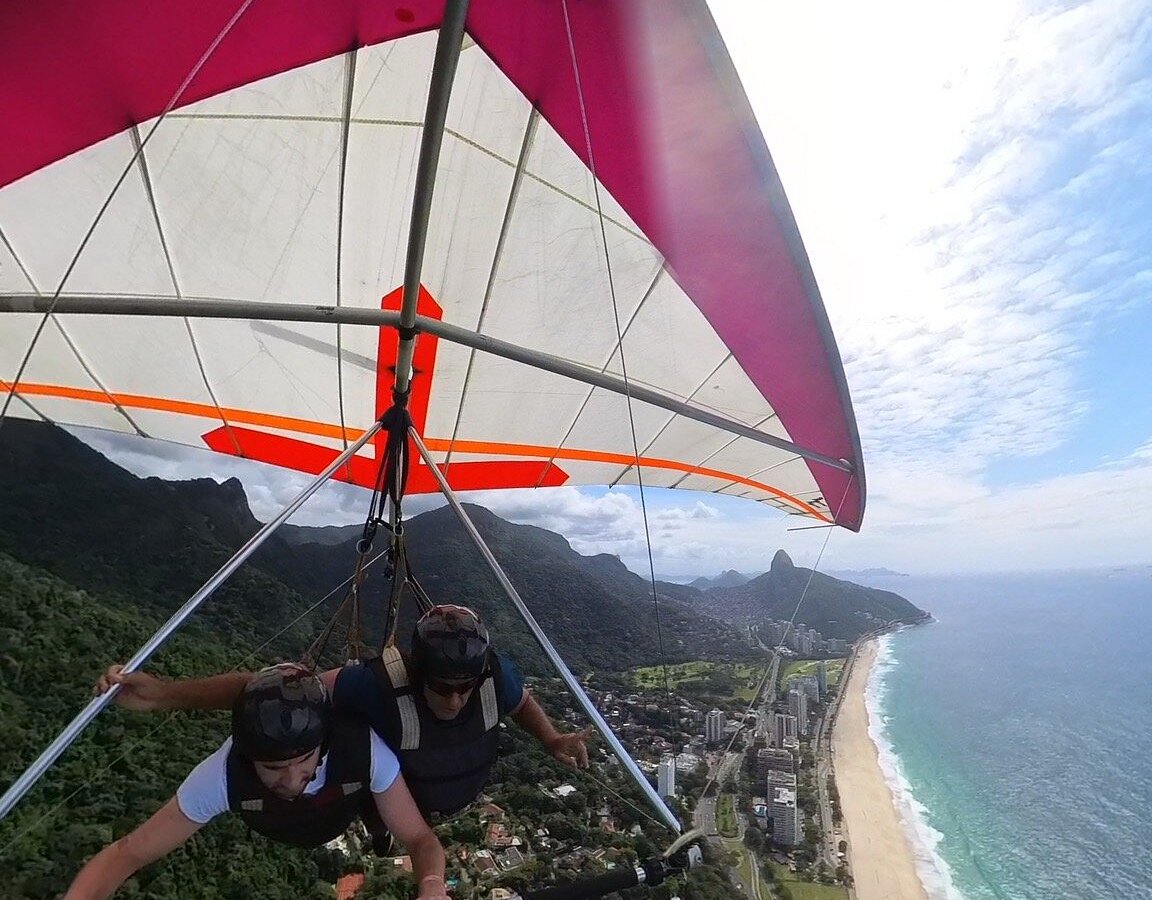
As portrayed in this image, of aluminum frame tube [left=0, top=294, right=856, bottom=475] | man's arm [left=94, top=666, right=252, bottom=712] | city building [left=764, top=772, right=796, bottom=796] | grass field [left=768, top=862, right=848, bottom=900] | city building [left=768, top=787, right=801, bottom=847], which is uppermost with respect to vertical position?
aluminum frame tube [left=0, top=294, right=856, bottom=475]

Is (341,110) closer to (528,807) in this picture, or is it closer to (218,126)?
(218,126)

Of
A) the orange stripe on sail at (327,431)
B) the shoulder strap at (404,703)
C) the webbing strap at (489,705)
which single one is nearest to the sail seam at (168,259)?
the orange stripe on sail at (327,431)

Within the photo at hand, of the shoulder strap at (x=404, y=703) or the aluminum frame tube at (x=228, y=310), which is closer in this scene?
the shoulder strap at (x=404, y=703)

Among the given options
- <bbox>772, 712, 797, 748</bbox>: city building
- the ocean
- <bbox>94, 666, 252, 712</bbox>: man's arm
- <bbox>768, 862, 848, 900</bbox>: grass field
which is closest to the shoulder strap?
<bbox>94, 666, 252, 712</bbox>: man's arm

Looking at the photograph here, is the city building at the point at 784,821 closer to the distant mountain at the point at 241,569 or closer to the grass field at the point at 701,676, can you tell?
the grass field at the point at 701,676

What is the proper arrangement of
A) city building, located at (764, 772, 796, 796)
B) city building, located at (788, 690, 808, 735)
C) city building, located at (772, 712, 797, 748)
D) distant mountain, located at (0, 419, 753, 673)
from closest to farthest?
distant mountain, located at (0, 419, 753, 673) < city building, located at (764, 772, 796, 796) < city building, located at (772, 712, 797, 748) < city building, located at (788, 690, 808, 735)

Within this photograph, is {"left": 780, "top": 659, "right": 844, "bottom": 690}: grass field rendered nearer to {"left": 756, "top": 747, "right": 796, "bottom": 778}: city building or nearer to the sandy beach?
the sandy beach

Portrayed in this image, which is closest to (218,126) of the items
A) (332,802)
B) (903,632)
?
(332,802)
